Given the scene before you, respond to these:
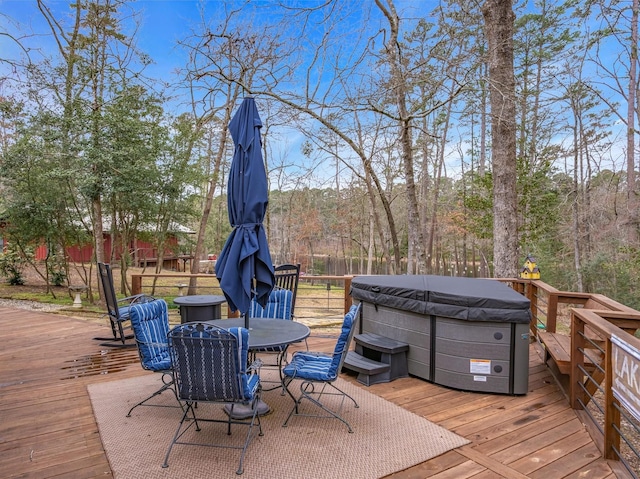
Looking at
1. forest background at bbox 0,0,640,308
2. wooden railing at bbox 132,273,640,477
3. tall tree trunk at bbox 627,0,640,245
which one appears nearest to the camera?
wooden railing at bbox 132,273,640,477

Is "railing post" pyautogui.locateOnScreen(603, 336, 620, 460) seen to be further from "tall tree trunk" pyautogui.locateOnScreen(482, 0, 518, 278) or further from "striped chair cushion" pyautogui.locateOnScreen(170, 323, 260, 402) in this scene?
"tall tree trunk" pyautogui.locateOnScreen(482, 0, 518, 278)

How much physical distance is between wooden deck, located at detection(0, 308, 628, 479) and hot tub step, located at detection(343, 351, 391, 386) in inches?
3.1

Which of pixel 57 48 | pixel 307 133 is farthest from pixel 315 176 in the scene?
pixel 57 48

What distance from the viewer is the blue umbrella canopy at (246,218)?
2820 mm

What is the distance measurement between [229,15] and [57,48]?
5403mm

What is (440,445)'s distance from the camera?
258 centimetres

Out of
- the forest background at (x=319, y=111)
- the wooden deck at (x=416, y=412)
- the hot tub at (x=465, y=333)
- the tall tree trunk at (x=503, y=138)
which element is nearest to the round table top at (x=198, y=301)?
the wooden deck at (x=416, y=412)

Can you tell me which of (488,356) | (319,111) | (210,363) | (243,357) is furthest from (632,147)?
(210,363)

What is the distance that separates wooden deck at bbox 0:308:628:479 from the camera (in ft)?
7.59

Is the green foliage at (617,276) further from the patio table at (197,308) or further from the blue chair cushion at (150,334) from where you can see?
the blue chair cushion at (150,334)

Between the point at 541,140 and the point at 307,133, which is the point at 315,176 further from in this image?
the point at 541,140

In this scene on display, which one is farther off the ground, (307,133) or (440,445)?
(307,133)

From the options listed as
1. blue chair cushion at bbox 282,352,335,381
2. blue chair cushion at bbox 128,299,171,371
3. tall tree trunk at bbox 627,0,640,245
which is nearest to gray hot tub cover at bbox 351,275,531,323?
blue chair cushion at bbox 282,352,335,381

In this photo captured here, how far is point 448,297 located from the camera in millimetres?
3537
